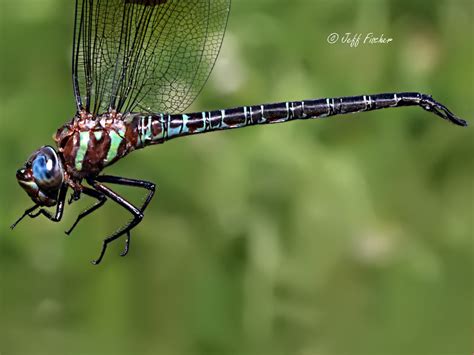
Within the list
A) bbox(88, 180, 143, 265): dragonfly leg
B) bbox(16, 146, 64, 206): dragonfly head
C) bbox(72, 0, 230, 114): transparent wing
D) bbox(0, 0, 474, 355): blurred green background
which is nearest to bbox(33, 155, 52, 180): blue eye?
bbox(16, 146, 64, 206): dragonfly head

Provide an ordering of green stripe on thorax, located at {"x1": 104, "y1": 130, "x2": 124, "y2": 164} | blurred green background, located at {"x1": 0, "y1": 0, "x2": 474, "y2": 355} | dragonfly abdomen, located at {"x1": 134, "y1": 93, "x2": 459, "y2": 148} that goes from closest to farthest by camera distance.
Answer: green stripe on thorax, located at {"x1": 104, "y1": 130, "x2": 124, "y2": 164}, dragonfly abdomen, located at {"x1": 134, "y1": 93, "x2": 459, "y2": 148}, blurred green background, located at {"x1": 0, "y1": 0, "x2": 474, "y2": 355}

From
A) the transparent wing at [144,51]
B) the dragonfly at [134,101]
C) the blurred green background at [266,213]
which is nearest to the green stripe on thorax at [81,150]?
the dragonfly at [134,101]

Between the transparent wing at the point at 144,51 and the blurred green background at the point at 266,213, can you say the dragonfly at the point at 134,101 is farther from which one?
the blurred green background at the point at 266,213

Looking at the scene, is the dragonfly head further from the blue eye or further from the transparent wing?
the transparent wing

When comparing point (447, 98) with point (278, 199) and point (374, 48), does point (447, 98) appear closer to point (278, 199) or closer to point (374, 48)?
point (374, 48)

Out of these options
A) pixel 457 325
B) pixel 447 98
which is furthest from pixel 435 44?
pixel 457 325

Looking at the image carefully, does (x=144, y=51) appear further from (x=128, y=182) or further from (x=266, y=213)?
(x=266, y=213)
